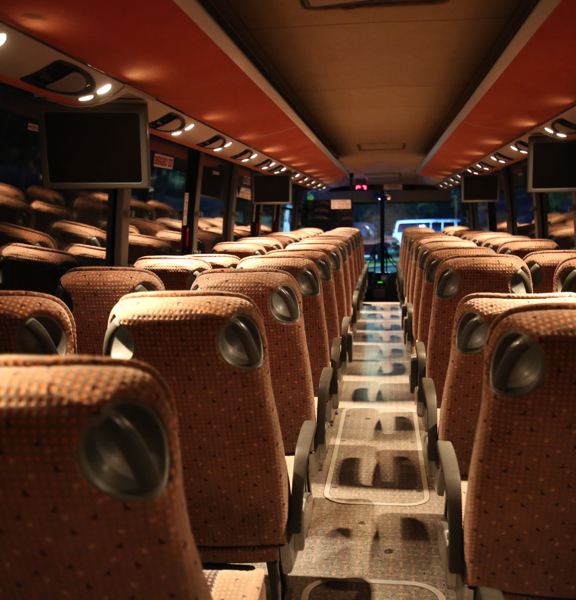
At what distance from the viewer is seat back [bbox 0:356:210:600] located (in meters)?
0.65

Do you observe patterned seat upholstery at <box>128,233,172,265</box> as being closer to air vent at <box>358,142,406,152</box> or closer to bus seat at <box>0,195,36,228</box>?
bus seat at <box>0,195,36,228</box>

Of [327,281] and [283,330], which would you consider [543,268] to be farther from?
[283,330]

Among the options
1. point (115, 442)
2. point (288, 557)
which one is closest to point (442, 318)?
point (288, 557)

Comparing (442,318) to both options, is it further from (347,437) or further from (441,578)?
(347,437)

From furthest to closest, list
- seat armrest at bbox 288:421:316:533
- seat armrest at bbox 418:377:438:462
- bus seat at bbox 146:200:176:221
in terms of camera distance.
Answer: bus seat at bbox 146:200:176:221 → seat armrest at bbox 418:377:438:462 → seat armrest at bbox 288:421:316:533

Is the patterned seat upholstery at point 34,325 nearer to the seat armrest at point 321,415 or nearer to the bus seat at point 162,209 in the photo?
the seat armrest at point 321,415

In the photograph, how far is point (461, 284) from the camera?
8.57 feet

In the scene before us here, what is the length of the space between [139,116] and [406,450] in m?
3.31

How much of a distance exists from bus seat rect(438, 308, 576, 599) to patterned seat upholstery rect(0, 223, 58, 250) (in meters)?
3.86

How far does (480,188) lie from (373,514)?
11.1 meters

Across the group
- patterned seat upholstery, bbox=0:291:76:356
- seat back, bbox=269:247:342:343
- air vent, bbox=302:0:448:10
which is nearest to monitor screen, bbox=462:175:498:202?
air vent, bbox=302:0:448:10

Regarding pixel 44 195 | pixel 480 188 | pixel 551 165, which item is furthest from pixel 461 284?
pixel 480 188

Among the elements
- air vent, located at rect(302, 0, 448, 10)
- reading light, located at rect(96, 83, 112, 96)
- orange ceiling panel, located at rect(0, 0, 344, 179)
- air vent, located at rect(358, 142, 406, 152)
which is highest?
air vent, located at rect(358, 142, 406, 152)

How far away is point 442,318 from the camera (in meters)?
2.70
